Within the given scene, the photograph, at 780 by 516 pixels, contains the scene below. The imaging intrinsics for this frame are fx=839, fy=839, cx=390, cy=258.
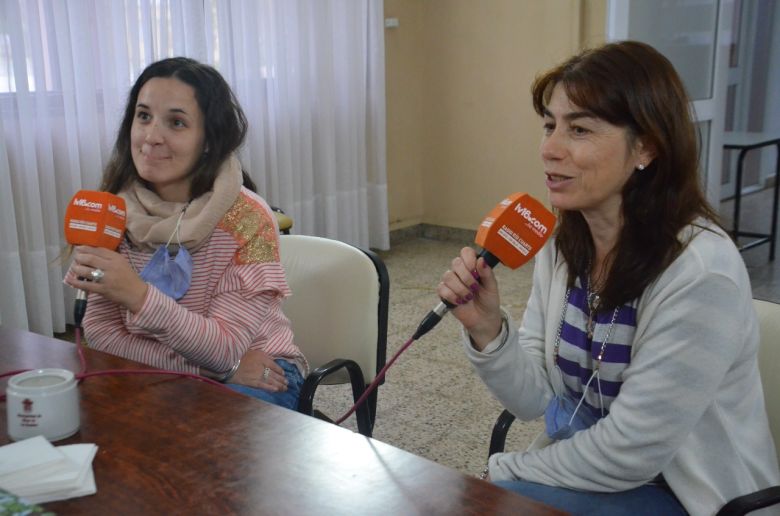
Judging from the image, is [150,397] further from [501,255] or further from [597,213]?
[597,213]

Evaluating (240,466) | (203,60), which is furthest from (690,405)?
(203,60)

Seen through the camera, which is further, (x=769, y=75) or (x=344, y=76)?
(x=769, y=75)

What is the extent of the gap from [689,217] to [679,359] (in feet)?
0.78

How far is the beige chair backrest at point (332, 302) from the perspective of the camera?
72.4 inches

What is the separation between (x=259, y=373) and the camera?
1.64 meters

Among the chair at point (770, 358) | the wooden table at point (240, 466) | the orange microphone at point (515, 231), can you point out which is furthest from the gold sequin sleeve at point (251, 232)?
the chair at point (770, 358)

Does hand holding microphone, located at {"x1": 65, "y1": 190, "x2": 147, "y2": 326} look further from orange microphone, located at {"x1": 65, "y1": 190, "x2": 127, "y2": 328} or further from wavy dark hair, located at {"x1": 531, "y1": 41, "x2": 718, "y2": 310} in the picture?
wavy dark hair, located at {"x1": 531, "y1": 41, "x2": 718, "y2": 310}

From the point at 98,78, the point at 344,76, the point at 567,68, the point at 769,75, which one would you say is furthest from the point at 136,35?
the point at 769,75

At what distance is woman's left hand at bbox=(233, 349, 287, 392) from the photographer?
1622 mm

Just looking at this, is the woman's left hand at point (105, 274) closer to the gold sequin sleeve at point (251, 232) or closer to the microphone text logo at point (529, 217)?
the gold sequin sleeve at point (251, 232)

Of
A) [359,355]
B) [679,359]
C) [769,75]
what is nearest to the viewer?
[679,359]

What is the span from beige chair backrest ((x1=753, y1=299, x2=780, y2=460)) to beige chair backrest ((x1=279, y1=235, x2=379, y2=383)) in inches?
30.8

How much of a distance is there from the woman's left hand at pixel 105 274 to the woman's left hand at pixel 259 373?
30cm

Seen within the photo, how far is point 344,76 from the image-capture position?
4723 mm
